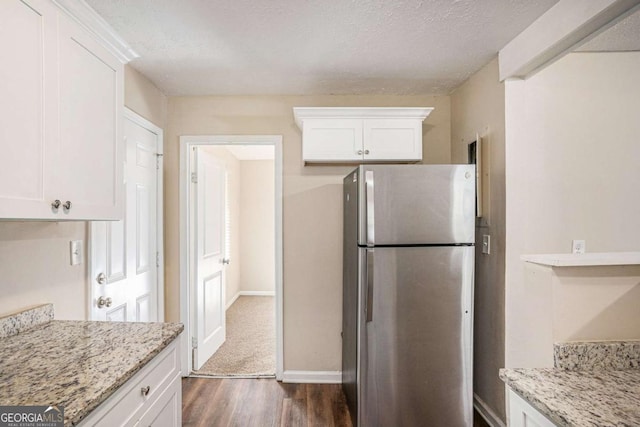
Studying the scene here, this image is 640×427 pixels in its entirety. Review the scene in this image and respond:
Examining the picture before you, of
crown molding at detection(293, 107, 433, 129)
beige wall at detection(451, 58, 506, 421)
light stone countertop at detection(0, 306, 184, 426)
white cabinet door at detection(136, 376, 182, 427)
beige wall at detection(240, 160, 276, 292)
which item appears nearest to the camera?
light stone countertop at detection(0, 306, 184, 426)

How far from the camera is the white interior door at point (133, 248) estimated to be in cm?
195

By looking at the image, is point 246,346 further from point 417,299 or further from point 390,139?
point 390,139

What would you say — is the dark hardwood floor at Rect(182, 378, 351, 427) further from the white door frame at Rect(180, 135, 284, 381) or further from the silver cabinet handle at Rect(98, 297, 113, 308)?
the silver cabinet handle at Rect(98, 297, 113, 308)

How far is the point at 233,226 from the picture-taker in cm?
544

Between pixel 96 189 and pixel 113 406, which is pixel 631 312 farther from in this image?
pixel 96 189

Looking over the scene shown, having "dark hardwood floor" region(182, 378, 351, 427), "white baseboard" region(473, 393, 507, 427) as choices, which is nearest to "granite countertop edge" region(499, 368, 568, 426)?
"white baseboard" region(473, 393, 507, 427)

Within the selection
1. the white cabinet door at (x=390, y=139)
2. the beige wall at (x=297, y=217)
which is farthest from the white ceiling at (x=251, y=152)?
the white cabinet door at (x=390, y=139)

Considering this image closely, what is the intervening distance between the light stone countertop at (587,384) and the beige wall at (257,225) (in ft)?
16.4

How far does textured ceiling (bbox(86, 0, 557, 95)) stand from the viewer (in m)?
1.63

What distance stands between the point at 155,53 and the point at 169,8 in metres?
0.54

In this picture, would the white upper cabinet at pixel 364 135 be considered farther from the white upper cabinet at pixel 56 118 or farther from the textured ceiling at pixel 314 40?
the white upper cabinet at pixel 56 118

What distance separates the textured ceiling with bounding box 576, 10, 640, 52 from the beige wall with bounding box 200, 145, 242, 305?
4156 mm

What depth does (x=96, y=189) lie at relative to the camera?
1.43 m

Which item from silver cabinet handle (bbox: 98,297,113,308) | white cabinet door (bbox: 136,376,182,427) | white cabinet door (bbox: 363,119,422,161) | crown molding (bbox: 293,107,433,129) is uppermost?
crown molding (bbox: 293,107,433,129)
